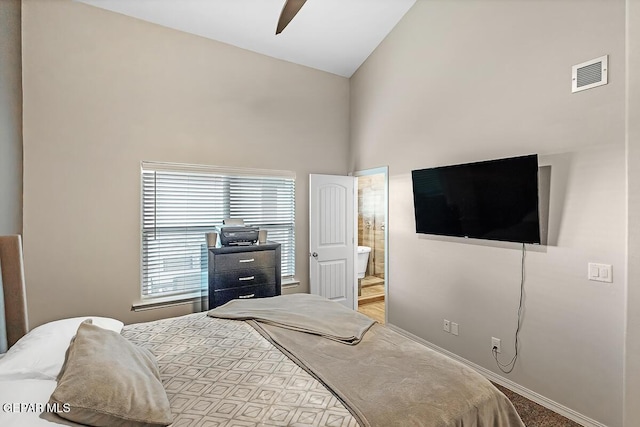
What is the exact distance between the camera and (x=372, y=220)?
606 centimetres

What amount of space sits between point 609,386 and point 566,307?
51 cm

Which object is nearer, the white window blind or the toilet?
the white window blind

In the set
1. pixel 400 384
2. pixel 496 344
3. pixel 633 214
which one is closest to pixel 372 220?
pixel 496 344

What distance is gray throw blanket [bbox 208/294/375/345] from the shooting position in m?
1.90

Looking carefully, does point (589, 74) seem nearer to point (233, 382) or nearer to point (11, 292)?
point (233, 382)

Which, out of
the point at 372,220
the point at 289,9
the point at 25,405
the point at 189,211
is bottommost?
the point at 25,405

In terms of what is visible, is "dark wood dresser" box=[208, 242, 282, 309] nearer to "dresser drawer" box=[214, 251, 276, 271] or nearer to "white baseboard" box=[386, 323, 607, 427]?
"dresser drawer" box=[214, 251, 276, 271]

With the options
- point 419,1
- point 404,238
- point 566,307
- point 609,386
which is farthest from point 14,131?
point 609,386

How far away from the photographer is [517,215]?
2.41 m

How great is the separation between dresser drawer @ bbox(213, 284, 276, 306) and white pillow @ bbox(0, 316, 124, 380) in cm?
153

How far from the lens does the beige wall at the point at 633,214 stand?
5.72 ft

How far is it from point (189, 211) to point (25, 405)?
2.52 m

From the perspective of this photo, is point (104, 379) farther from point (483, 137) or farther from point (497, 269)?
point (483, 137)

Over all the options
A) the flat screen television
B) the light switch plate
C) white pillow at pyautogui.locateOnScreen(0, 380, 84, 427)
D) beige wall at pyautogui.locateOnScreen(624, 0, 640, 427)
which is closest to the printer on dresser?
the flat screen television
